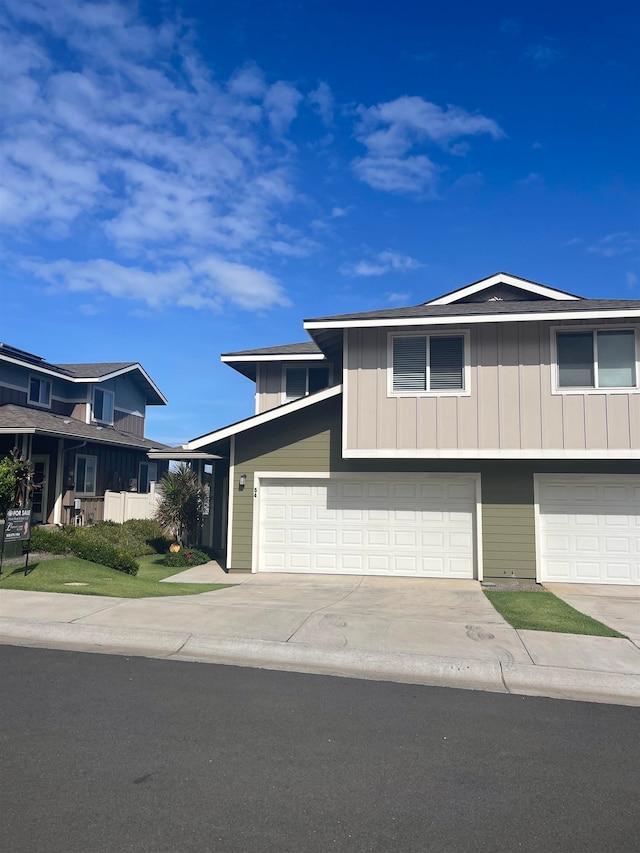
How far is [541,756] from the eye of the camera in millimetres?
5160

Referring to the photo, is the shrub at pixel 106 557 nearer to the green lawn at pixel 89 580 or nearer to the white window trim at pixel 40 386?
the green lawn at pixel 89 580

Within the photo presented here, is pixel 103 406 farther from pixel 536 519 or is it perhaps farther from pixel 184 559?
pixel 536 519

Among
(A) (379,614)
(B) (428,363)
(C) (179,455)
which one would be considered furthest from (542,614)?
(C) (179,455)

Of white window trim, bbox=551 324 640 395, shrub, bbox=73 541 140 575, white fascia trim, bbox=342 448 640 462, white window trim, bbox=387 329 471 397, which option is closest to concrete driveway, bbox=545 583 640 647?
white fascia trim, bbox=342 448 640 462

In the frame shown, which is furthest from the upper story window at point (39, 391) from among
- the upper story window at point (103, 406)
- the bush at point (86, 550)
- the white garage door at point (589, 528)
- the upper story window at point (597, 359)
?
the upper story window at point (597, 359)

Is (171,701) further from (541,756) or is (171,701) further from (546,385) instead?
(546,385)

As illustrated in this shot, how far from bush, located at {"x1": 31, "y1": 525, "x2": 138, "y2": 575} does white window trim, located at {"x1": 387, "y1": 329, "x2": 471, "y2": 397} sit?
744 centimetres

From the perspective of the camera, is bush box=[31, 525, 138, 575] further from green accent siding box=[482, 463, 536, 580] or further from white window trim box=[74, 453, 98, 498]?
green accent siding box=[482, 463, 536, 580]

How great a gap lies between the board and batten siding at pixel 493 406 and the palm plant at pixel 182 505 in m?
7.24

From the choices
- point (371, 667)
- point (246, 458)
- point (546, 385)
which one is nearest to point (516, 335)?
point (546, 385)

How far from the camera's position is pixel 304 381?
19.9 m

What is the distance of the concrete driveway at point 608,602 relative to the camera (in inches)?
400

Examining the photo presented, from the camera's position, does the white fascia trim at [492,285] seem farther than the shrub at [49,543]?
Yes

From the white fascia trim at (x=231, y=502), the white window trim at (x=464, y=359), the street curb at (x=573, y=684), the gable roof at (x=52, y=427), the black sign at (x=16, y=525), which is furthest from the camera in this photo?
the gable roof at (x=52, y=427)
